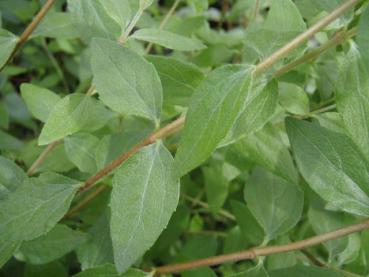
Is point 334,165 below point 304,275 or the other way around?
the other way around

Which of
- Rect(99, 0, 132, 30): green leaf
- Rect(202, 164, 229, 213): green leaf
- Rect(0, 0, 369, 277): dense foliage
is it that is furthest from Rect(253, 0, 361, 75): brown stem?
Rect(202, 164, 229, 213): green leaf

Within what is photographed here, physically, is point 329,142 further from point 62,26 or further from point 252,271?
point 62,26

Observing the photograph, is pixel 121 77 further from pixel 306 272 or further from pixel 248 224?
pixel 248 224

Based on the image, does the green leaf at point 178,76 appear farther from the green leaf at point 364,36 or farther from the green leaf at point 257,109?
the green leaf at point 364,36

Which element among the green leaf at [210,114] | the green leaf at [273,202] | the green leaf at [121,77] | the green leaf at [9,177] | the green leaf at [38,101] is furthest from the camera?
the green leaf at [38,101]

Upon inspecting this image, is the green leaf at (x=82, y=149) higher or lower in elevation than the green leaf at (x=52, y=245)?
higher

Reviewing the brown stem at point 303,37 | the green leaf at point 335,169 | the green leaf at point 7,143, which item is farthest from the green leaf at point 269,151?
the green leaf at point 7,143

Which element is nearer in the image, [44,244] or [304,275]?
[304,275]

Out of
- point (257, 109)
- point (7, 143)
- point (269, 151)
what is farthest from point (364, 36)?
point (7, 143)

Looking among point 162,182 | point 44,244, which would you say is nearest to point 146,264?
point 44,244
